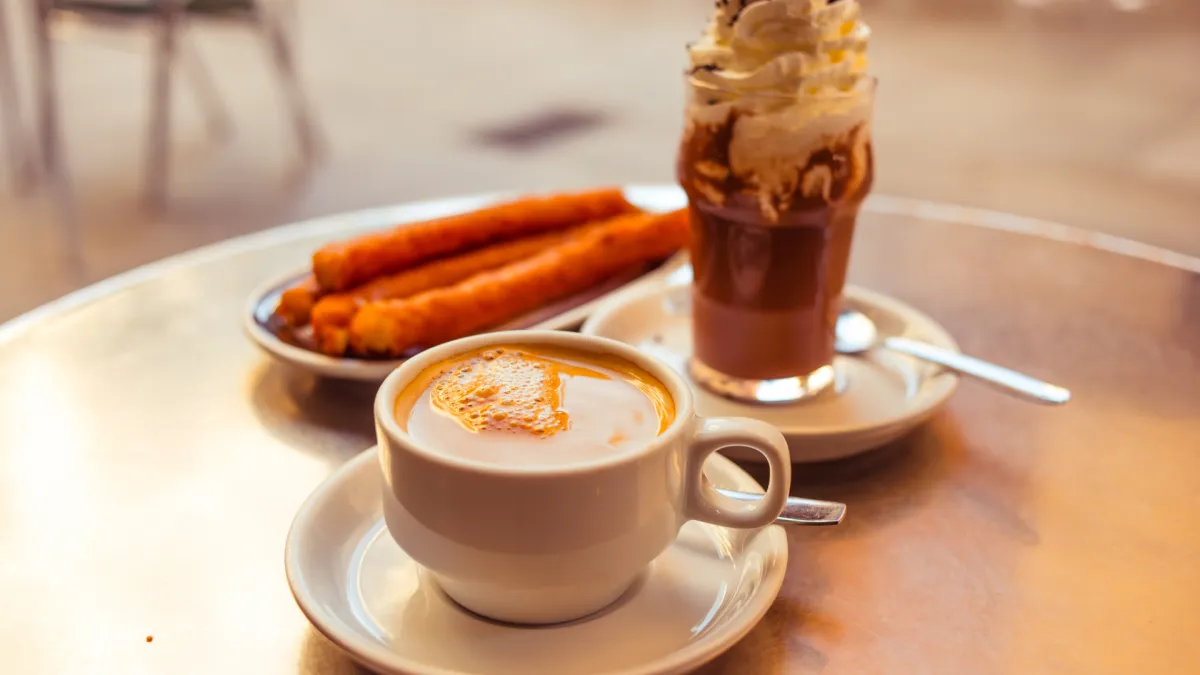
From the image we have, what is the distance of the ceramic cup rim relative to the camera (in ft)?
1.86

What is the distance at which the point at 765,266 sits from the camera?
93cm

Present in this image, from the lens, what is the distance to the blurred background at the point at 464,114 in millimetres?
3230

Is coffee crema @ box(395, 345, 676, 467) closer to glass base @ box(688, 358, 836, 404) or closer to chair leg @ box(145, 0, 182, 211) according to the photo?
glass base @ box(688, 358, 836, 404)

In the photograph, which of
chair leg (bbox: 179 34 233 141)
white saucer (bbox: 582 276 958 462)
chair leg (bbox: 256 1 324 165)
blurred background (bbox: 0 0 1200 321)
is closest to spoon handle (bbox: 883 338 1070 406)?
white saucer (bbox: 582 276 958 462)

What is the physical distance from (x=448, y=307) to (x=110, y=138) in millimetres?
3666

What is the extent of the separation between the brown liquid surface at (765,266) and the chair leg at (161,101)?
2544 mm

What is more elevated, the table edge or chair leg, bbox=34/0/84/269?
the table edge

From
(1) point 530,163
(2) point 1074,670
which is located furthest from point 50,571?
(1) point 530,163

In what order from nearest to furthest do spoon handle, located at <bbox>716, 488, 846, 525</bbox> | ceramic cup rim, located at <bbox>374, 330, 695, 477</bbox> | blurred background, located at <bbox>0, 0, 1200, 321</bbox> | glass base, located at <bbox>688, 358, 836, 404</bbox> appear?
ceramic cup rim, located at <bbox>374, 330, 695, 477</bbox> → spoon handle, located at <bbox>716, 488, 846, 525</bbox> → glass base, located at <bbox>688, 358, 836, 404</bbox> → blurred background, located at <bbox>0, 0, 1200, 321</bbox>

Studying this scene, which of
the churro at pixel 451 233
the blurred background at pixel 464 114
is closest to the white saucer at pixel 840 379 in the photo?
the churro at pixel 451 233

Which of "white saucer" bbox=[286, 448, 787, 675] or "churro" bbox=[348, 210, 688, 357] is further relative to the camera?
"churro" bbox=[348, 210, 688, 357]

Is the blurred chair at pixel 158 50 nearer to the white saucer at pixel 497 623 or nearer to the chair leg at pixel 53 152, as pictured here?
the chair leg at pixel 53 152

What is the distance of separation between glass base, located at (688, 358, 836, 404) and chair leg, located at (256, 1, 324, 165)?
2.85 meters

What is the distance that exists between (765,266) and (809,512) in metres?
0.30
